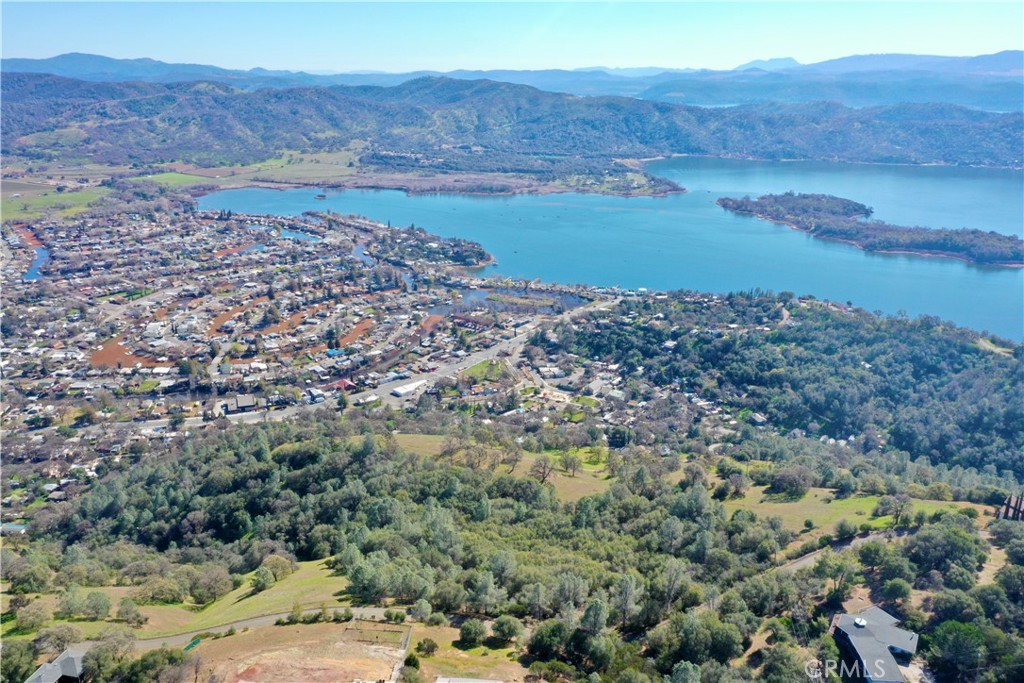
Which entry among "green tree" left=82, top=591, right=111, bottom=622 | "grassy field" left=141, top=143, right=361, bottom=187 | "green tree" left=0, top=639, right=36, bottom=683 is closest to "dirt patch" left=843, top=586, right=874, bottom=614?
"green tree" left=0, top=639, right=36, bottom=683

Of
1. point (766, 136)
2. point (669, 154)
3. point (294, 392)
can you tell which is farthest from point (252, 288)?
point (766, 136)

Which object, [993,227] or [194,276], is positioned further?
[993,227]

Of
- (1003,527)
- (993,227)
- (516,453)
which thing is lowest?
(516,453)

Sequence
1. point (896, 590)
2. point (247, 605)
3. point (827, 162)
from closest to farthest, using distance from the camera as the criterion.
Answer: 1. point (896, 590)
2. point (247, 605)
3. point (827, 162)

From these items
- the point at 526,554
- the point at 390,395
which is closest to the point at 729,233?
the point at 390,395

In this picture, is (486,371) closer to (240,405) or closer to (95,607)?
(240,405)

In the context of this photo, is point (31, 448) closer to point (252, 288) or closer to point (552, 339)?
point (252, 288)

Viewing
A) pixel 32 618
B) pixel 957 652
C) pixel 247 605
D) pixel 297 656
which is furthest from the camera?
pixel 247 605
